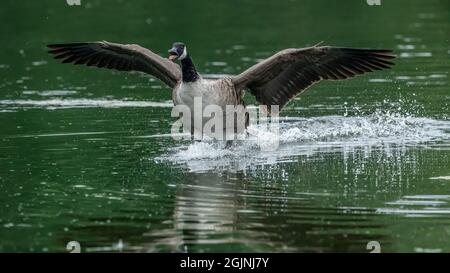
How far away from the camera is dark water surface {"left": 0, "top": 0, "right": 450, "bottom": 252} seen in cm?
980

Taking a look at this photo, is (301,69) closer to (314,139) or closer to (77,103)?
(314,139)

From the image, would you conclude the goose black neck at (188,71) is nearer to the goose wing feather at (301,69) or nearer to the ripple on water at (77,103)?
the goose wing feather at (301,69)

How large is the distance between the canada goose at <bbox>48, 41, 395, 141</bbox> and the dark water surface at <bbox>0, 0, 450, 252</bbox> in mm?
708

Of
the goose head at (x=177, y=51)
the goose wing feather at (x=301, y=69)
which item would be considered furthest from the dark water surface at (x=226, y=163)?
the goose head at (x=177, y=51)

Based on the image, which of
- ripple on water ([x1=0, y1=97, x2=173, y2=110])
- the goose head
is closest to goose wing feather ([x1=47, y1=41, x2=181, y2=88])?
the goose head

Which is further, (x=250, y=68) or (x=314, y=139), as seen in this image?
(x=314, y=139)

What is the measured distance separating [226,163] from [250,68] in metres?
1.67

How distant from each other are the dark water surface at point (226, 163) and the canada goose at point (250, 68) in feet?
2.32

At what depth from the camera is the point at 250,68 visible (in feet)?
46.2

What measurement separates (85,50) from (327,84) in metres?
5.58

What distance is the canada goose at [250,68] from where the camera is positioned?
44.5ft

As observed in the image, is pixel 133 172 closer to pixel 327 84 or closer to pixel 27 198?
pixel 27 198

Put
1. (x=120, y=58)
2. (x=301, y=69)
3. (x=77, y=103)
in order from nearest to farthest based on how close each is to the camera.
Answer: (x=301, y=69) → (x=120, y=58) → (x=77, y=103)

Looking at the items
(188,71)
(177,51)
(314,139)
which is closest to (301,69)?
(314,139)
